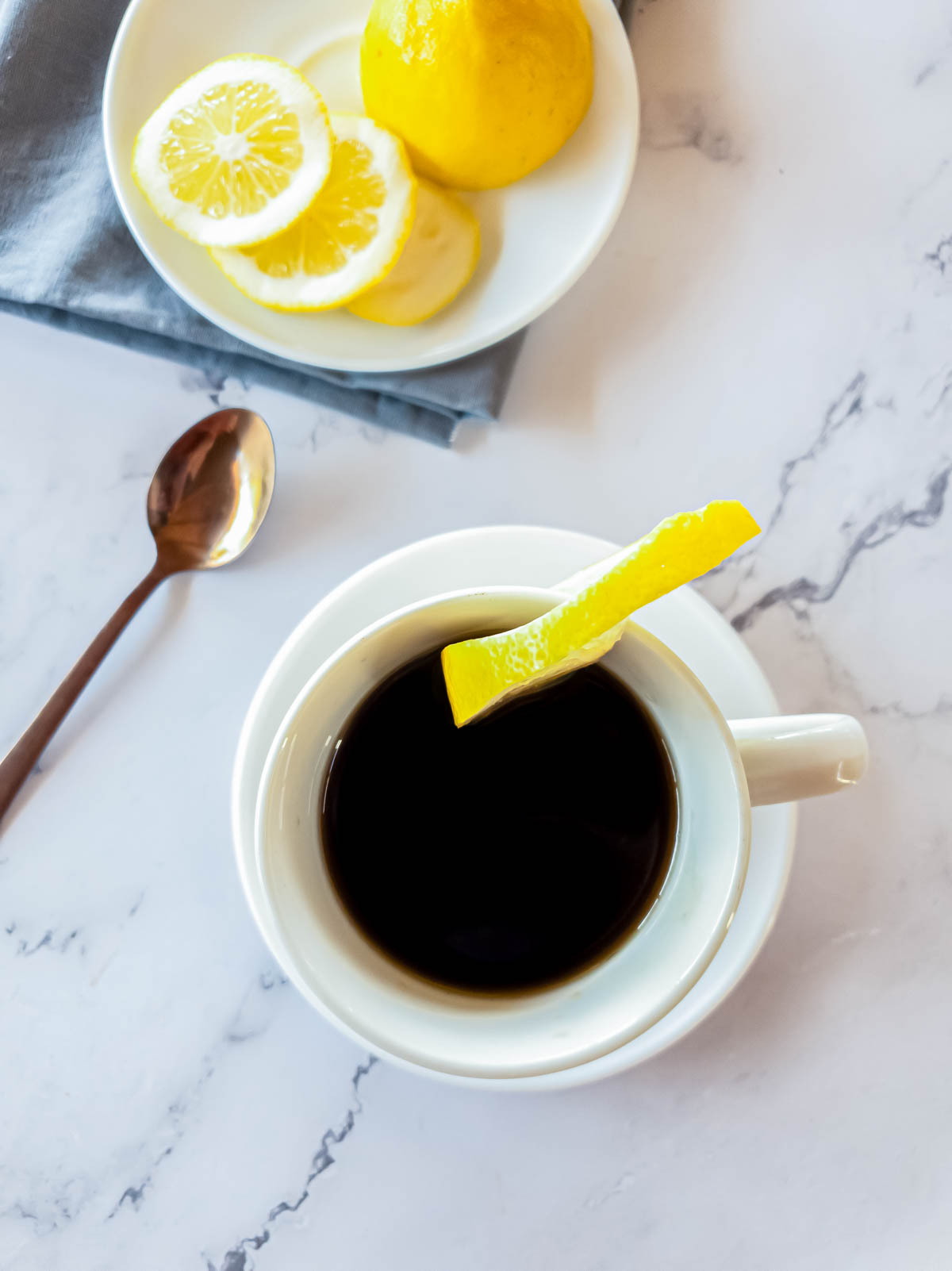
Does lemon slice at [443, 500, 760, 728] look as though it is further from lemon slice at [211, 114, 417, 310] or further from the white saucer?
lemon slice at [211, 114, 417, 310]

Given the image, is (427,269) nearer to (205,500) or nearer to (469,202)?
(469,202)

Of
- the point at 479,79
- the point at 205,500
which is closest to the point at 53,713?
the point at 205,500

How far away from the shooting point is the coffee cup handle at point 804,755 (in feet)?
1.85

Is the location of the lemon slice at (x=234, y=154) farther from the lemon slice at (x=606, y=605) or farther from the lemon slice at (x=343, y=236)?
the lemon slice at (x=606, y=605)

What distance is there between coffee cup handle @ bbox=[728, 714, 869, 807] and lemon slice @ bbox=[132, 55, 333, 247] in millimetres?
499

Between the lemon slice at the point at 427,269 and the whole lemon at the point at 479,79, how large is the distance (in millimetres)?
30

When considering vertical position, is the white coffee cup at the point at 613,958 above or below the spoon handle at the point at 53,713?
above

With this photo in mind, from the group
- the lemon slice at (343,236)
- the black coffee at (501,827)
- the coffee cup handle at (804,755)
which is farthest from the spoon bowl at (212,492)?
the coffee cup handle at (804,755)

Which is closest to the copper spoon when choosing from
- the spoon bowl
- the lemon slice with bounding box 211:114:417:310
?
the spoon bowl

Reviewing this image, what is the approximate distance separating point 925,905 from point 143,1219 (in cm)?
68

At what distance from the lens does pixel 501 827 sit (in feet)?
2.32

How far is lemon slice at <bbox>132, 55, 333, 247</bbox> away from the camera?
0.73 meters

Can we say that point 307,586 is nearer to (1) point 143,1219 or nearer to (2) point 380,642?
(2) point 380,642

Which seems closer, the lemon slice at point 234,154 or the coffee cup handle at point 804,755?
the coffee cup handle at point 804,755
